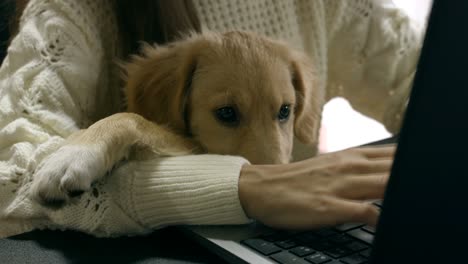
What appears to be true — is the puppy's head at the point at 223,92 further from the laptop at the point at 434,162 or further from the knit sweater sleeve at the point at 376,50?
the laptop at the point at 434,162

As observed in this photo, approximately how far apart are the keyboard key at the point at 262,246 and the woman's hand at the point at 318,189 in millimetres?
51

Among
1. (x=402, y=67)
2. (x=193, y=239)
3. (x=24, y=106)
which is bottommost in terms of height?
(x=193, y=239)

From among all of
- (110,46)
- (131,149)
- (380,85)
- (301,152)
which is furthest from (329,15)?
(131,149)

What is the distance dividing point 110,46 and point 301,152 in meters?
0.54

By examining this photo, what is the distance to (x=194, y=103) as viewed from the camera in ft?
3.28

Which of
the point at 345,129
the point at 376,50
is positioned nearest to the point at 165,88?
the point at 376,50

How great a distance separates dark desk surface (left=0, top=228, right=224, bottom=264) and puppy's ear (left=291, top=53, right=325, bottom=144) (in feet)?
1.47

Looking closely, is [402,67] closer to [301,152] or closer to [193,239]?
[301,152]

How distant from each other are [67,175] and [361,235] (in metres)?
0.37

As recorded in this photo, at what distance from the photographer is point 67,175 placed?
714 mm

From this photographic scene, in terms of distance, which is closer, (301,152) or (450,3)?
(450,3)

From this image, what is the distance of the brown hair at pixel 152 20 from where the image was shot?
1147 mm

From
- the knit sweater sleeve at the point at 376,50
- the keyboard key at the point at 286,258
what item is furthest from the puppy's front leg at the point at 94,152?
the knit sweater sleeve at the point at 376,50

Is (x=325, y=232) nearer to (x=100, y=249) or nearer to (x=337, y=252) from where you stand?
(x=337, y=252)
